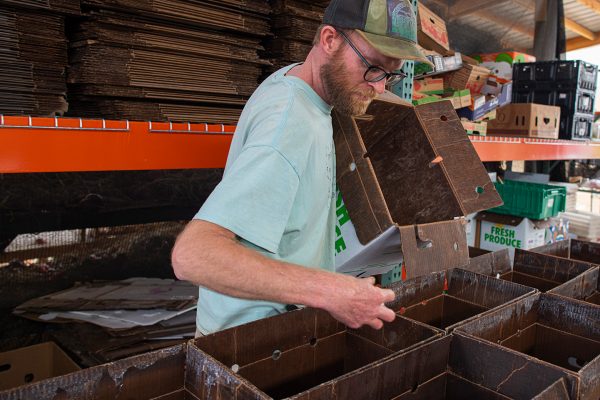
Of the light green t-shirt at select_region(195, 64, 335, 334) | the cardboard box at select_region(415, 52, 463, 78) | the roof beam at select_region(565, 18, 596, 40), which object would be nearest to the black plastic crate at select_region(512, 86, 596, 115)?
the cardboard box at select_region(415, 52, 463, 78)

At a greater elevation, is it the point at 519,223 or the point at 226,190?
the point at 226,190

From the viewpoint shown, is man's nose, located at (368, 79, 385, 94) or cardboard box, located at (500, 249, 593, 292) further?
cardboard box, located at (500, 249, 593, 292)

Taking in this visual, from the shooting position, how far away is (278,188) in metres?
0.97

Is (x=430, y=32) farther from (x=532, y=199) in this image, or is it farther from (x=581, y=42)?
(x=581, y=42)

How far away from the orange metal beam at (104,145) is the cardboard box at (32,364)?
0.79 metres

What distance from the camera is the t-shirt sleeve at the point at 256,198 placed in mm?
936

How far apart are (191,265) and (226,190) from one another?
0.16 m

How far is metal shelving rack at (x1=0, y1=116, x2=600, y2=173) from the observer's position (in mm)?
1146

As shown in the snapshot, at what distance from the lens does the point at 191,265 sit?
0.88m

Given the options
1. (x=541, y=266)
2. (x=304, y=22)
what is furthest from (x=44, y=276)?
(x=541, y=266)

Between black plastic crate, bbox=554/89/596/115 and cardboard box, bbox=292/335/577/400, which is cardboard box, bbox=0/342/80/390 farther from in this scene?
black plastic crate, bbox=554/89/596/115

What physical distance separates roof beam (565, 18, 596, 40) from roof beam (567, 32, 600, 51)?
0.06 meters

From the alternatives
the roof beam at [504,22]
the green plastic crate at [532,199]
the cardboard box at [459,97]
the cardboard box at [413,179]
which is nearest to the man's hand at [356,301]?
the cardboard box at [413,179]

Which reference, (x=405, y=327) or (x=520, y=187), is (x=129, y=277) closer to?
(x=405, y=327)
